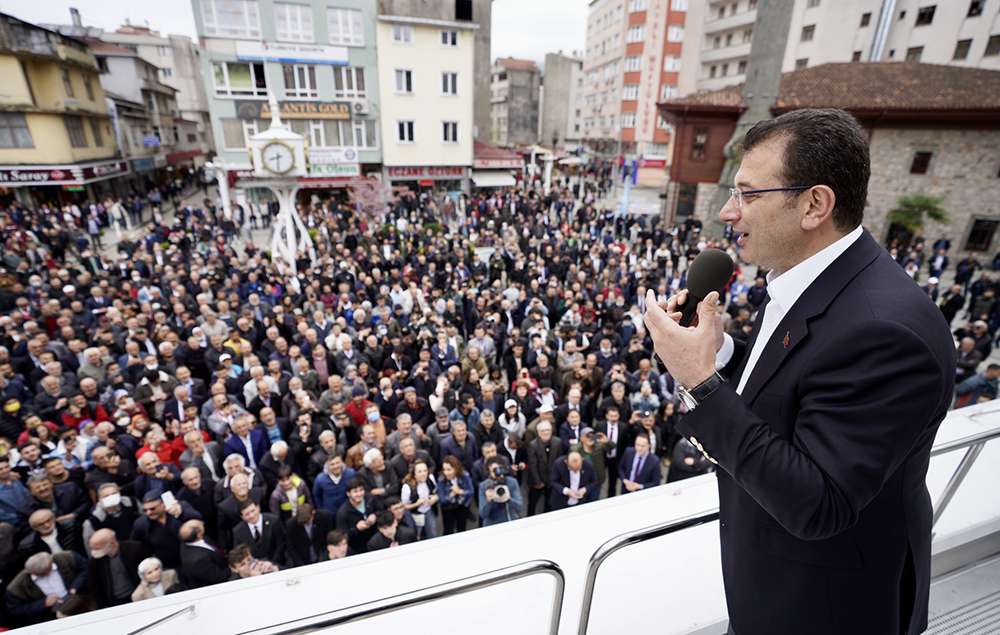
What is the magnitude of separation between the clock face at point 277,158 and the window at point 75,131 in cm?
2012

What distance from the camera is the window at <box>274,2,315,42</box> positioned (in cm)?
2302

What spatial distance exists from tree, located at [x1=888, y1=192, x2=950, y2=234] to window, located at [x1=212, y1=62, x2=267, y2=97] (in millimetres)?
29377

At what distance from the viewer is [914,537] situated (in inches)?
50.8

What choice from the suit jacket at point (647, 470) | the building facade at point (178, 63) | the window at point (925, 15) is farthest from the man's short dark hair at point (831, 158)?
the building facade at point (178, 63)

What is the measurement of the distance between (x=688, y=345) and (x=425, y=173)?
90.6 ft

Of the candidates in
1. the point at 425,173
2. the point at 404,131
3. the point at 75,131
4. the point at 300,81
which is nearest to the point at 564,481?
the point at 425,173

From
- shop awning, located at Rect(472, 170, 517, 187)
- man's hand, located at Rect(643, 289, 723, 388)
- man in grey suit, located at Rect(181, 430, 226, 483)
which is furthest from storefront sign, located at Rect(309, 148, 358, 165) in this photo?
man's hand, located at Rect(643, 289, 723, 388)

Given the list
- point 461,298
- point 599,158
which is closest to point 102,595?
point 461,298

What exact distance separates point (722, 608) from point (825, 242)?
1.83m

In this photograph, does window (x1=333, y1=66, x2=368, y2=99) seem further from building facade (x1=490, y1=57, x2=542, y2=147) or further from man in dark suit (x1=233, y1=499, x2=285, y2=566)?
building facade (x1=490, y1=57, x2=542, y2=147)

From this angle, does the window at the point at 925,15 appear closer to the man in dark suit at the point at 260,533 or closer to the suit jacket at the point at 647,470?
the suit jacket at the point at 647,470

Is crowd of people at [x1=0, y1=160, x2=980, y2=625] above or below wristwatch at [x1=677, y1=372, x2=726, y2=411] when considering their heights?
below

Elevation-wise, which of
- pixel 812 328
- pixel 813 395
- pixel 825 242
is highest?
pixel 825 242

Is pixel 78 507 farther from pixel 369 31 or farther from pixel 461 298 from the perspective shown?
pixel 369 31
